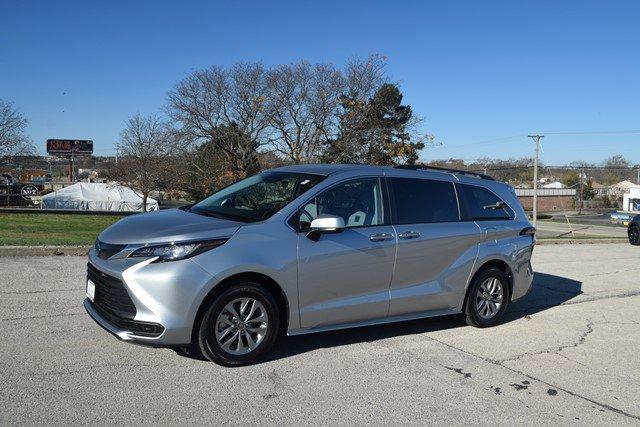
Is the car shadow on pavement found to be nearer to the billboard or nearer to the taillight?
the taillight

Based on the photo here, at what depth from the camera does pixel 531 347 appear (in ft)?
19.7

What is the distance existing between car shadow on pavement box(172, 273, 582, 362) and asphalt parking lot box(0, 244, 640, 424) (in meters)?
0.02

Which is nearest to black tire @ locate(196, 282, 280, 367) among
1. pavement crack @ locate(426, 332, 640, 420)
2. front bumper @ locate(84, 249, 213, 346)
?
A: front bumper @ locate(84, 249, 213, 346)

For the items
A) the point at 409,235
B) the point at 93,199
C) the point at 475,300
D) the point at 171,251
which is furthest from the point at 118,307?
the point at 93,199

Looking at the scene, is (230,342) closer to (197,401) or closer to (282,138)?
(197,401)

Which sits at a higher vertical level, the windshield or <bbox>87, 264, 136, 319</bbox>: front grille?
the windshield

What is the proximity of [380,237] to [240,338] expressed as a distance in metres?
1.68

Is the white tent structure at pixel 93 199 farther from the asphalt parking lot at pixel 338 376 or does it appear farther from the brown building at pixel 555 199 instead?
the brown building at pixel 555 199

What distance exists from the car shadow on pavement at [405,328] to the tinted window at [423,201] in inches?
49.5

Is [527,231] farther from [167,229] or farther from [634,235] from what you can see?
[634,235]

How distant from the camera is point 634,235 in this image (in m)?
18.8

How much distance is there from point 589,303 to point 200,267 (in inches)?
249

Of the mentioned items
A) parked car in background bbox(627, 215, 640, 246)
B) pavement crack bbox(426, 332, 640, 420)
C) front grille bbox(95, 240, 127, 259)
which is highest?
front grille bbox(95, 240, 127, 259)

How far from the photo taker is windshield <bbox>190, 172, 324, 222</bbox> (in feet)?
17.5
